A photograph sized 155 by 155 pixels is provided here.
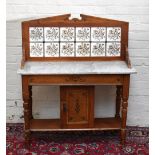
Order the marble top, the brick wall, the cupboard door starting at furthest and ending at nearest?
the brick wall
the cupboard door
the marble top

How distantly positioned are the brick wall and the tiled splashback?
0.43 m

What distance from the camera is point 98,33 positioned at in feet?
9.89

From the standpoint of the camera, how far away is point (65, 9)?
3.35m

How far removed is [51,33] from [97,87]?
0.88m

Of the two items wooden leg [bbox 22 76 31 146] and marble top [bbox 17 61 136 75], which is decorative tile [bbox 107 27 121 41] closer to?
marble top [bbox 17 61 136 75]

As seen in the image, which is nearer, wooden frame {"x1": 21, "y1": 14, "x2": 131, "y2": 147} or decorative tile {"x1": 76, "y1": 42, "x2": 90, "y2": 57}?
wooden frame {"x1": 21, "y1": 14, "x2": 131, "y2": 147}

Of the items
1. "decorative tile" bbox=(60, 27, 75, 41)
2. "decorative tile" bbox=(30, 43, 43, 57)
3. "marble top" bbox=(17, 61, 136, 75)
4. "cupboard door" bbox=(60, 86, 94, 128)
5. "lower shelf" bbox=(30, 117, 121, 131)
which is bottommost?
"lower shelf" bbox=(30, 117, 121, 131)

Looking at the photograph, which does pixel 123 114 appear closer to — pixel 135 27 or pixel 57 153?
pixel 57 153

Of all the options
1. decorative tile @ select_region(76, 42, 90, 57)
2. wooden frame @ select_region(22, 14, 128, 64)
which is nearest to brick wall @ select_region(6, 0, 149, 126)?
wooden frame @ select_region(22, 14, 128, 64)

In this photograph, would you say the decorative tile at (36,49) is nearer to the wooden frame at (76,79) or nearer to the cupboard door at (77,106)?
the wooden frame at (76,79)

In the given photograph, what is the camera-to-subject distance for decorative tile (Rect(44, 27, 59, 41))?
2986mm

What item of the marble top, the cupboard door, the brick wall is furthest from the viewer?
the brick wall

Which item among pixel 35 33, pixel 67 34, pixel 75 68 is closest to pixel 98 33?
pixel 67 34
